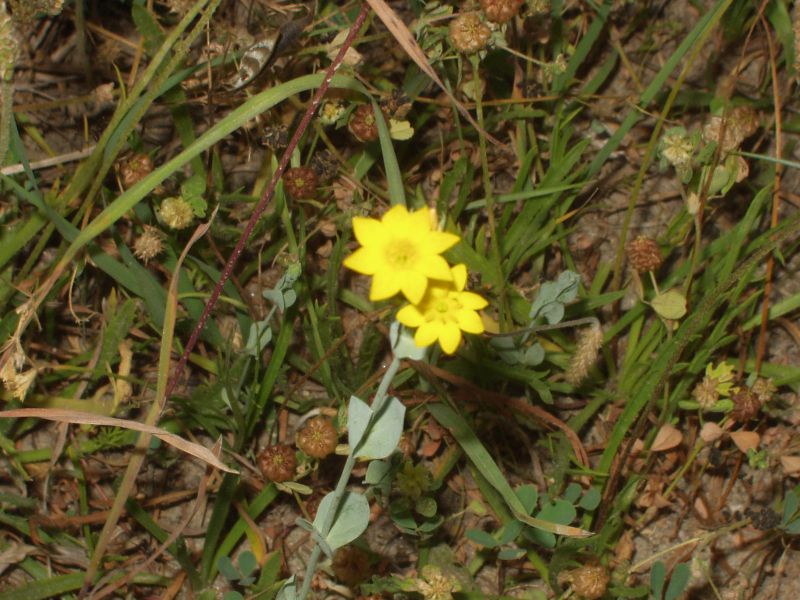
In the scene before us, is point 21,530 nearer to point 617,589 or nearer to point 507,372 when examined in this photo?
point 507,372

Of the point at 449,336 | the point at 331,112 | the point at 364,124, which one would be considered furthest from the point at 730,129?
the point at 449,336

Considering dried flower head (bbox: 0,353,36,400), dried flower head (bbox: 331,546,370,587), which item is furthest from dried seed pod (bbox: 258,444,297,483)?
dried flower head (bbox: 0,353,36,400)

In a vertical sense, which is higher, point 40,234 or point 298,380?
point 40,234

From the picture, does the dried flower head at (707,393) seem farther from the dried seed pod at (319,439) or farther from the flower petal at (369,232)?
the flower petal at (369,232)

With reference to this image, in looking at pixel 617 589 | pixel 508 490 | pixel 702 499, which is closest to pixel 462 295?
pixel 508 490

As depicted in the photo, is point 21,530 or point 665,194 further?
point 665,194
